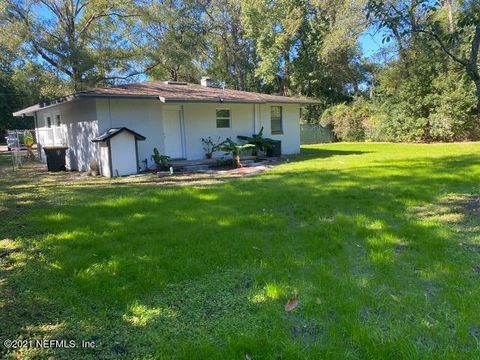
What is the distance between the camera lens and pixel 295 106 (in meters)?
18.2

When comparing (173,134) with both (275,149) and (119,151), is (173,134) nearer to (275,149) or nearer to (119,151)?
(119,151)

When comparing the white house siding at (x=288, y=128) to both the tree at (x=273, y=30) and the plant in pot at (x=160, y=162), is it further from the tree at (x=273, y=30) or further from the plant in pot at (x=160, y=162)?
the tree at (x=273, y=30)

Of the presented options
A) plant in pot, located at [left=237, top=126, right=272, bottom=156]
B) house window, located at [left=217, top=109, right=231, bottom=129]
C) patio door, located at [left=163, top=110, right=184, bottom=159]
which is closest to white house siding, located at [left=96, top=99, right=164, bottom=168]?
patio door, located at [left=163, top=110, right=184, bottom=159]

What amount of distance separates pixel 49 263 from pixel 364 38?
28.2 metres

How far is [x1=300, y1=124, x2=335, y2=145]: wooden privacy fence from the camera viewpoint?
27.2 m

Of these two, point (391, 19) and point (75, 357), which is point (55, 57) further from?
point (75, 357)

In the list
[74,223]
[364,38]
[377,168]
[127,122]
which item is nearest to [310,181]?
[377,168]

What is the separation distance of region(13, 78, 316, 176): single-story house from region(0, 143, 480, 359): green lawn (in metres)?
5.15

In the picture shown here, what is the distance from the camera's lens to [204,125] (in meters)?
14.8

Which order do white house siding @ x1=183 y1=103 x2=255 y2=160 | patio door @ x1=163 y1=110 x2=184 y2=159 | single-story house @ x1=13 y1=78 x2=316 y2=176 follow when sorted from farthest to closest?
1. white house siding @ x1=183 y1=103 x2=255 y2=160
2. patio door @ x1=163 y1=110 x2=184 y2=159
3. single-story house @ x1=13 y1=78 x2=316 y2=176

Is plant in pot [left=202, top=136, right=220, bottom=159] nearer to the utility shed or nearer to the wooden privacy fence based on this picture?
the utility shed

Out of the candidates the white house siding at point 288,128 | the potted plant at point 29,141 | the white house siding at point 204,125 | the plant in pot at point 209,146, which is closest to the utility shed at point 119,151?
the white house siding at point 204,125

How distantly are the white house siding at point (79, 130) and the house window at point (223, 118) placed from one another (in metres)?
4.83

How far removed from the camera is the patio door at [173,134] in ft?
45.6
